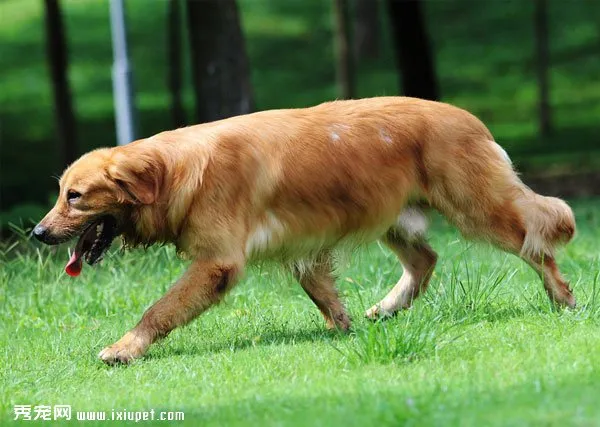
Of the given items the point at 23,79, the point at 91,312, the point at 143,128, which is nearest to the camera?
the point at 91,312

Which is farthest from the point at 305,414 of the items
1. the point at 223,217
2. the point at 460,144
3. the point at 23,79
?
the point at 23,79

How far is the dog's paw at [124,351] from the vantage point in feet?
24.1

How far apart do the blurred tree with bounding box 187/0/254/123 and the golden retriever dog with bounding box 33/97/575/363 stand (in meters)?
6.44

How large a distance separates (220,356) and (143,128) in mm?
21831

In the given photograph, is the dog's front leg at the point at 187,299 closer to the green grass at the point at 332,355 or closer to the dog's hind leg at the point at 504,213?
the green grass at the point at 332,355

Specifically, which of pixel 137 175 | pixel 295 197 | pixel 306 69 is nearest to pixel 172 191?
pixel 137 175

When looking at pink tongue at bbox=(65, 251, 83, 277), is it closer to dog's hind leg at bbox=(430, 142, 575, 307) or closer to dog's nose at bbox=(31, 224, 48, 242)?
dog's nose at bbox=(31, 224, 48, 242)

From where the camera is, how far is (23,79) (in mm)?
35750

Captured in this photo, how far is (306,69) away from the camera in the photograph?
34656 millimetres

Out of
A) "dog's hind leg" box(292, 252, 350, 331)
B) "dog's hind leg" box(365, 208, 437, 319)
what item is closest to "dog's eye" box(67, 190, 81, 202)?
"dog's hind leg" box(292, 252, 350, 331)

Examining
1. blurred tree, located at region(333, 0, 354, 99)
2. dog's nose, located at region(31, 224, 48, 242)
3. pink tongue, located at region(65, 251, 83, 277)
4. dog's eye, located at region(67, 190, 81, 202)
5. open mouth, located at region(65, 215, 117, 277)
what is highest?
dog's eye, located at region(67, 190, 81, 202)

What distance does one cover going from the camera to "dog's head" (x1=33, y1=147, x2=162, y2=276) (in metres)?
7.54

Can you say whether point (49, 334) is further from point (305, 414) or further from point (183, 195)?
point (305, 414)

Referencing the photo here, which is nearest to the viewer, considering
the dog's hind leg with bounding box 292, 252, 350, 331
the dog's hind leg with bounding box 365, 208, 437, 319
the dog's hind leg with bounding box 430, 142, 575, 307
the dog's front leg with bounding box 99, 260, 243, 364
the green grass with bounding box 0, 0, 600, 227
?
the dog's front leg with bounding box 99, 260, 243, 364
